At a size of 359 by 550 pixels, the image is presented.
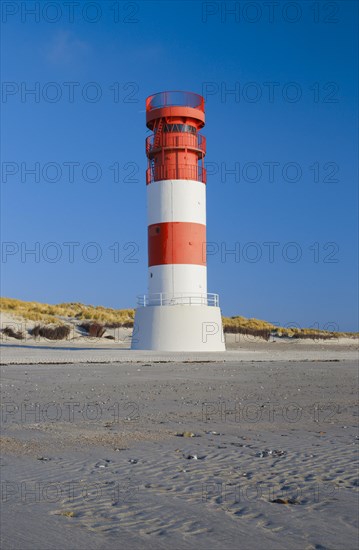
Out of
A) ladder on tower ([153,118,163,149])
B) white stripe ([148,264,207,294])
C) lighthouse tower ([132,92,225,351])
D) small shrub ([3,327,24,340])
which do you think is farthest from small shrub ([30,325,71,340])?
ladder on tower ([153,118,163,149])

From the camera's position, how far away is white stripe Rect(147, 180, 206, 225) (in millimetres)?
24672

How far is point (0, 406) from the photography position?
9.40 metres

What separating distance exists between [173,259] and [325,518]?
802 inches

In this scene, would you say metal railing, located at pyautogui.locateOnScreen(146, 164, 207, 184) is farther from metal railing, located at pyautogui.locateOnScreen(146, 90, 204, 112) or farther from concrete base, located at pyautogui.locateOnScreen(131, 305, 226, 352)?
concrete base, located at pyautogui.locateOnScreen(131, 305, 226, 352)

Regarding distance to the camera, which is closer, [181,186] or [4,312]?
[181,186]

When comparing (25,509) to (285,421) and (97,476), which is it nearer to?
(97,476)

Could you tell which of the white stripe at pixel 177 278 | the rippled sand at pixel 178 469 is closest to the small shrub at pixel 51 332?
the white stripe at pixel 177 278

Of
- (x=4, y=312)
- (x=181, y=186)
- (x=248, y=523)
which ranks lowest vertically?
(x=248, y=523)

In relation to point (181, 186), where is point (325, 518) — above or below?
below

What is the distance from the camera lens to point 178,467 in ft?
18.4

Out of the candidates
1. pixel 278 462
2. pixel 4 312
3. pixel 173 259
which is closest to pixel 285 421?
pixel 278 462

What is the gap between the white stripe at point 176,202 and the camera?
971 inches

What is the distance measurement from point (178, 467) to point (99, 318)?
43676 millimetres

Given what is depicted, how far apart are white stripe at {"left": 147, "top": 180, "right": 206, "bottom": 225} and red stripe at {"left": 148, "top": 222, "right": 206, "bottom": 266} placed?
11.6 inches
